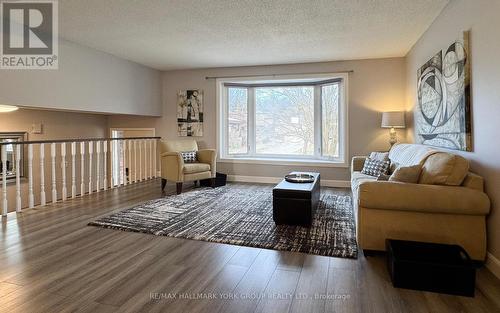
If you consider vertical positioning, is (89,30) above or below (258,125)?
above

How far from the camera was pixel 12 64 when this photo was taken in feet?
12.6

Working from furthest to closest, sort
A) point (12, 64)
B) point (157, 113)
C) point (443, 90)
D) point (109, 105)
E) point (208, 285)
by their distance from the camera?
1. point (157, 113)
2. point (109, 105)
3. point (12, 64)
4. point (443, 90)
5. point (208, 285)

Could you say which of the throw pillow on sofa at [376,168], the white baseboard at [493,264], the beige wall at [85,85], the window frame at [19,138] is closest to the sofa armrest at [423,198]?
the white baseboard at [493,264]

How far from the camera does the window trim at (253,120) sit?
221 inches

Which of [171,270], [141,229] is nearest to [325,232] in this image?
[171,270]

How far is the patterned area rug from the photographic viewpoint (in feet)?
9.10

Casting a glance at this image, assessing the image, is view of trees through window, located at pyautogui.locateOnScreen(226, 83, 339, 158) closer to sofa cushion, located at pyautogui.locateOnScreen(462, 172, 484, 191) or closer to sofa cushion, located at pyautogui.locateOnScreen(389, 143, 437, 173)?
sofa cushion, located at pyautogui.locateOnScreen(389, 143, 437, 173)

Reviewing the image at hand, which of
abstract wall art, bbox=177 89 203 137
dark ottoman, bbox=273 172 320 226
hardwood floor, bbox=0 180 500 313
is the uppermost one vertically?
abstract wall art, bbox=177 89 203 137

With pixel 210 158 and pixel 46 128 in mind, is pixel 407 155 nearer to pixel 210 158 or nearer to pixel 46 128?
pixel 210 158

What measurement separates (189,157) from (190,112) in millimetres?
1370

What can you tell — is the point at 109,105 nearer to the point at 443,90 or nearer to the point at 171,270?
the point at 171,270

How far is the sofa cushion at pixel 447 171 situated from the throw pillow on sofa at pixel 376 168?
52.8 inches

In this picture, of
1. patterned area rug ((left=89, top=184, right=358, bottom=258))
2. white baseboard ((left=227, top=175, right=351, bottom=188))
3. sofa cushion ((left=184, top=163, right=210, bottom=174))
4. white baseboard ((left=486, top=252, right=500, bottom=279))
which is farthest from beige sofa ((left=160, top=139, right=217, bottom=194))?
white baseboard ((left=486, top=252, right=500, bottom=279))

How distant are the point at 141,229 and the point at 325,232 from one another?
6.41 feet
